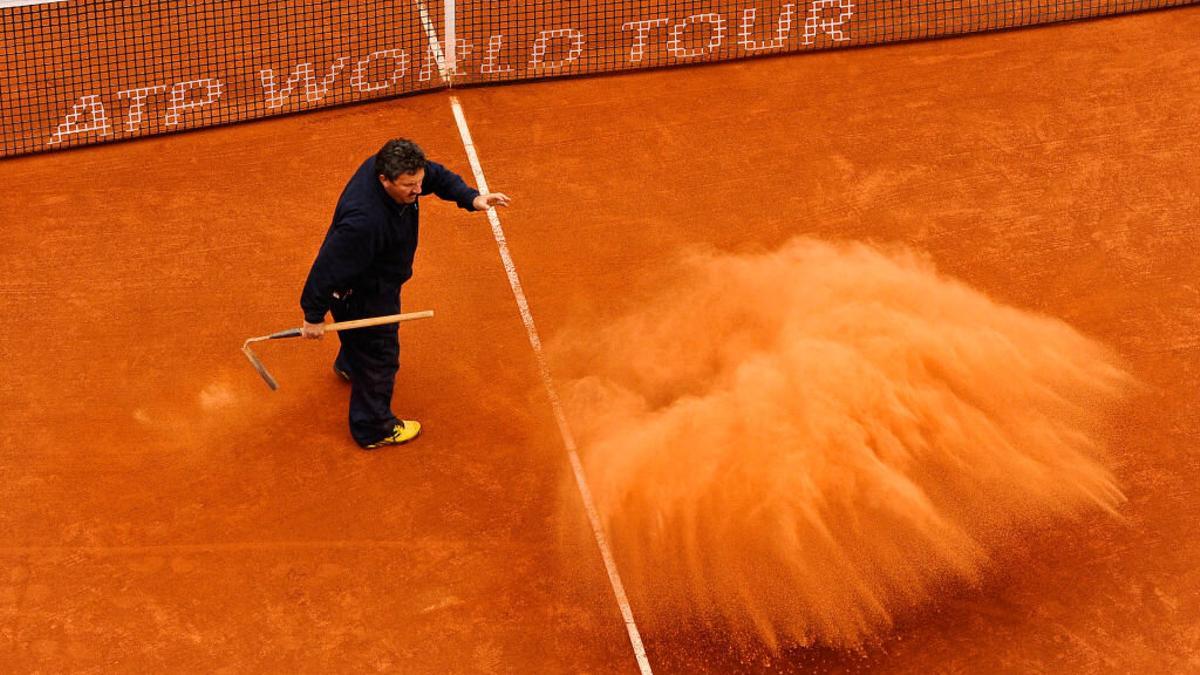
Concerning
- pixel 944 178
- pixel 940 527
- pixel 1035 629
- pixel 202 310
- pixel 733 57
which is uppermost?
pixel 733 57

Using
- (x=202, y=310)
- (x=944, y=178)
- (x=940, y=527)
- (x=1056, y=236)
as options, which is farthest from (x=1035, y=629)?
(x=202, y=310)

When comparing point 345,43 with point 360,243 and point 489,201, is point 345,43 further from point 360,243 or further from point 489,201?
point 360,243

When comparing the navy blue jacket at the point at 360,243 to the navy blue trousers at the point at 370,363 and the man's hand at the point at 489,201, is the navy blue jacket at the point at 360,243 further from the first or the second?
the man's hand at the point at 489,201

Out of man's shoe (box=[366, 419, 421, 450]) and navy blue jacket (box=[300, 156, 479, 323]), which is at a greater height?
navy blue jacket (box=[300, 156, 479, 323])

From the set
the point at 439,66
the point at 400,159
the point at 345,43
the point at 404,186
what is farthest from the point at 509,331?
the point at 345,43

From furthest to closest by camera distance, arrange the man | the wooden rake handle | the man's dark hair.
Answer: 1. the wooden rake handle
2. the man
3. the man's dark hair

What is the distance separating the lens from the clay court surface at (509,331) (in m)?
6.22

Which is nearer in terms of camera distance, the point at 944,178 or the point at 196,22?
the point at 944,178

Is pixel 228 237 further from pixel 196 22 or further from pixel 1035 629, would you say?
pixel 1035 629

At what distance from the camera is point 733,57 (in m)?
9.92

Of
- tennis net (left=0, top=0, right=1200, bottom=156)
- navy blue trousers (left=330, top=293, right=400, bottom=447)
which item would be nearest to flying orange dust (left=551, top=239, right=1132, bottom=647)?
navy blue trousers (left=330, top=293, right=400, bottom=447)

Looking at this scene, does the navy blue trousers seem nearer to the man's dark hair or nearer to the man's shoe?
the man's shoe

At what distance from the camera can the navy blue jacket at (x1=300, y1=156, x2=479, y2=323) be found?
242 inches

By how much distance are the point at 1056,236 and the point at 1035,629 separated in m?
3.15
